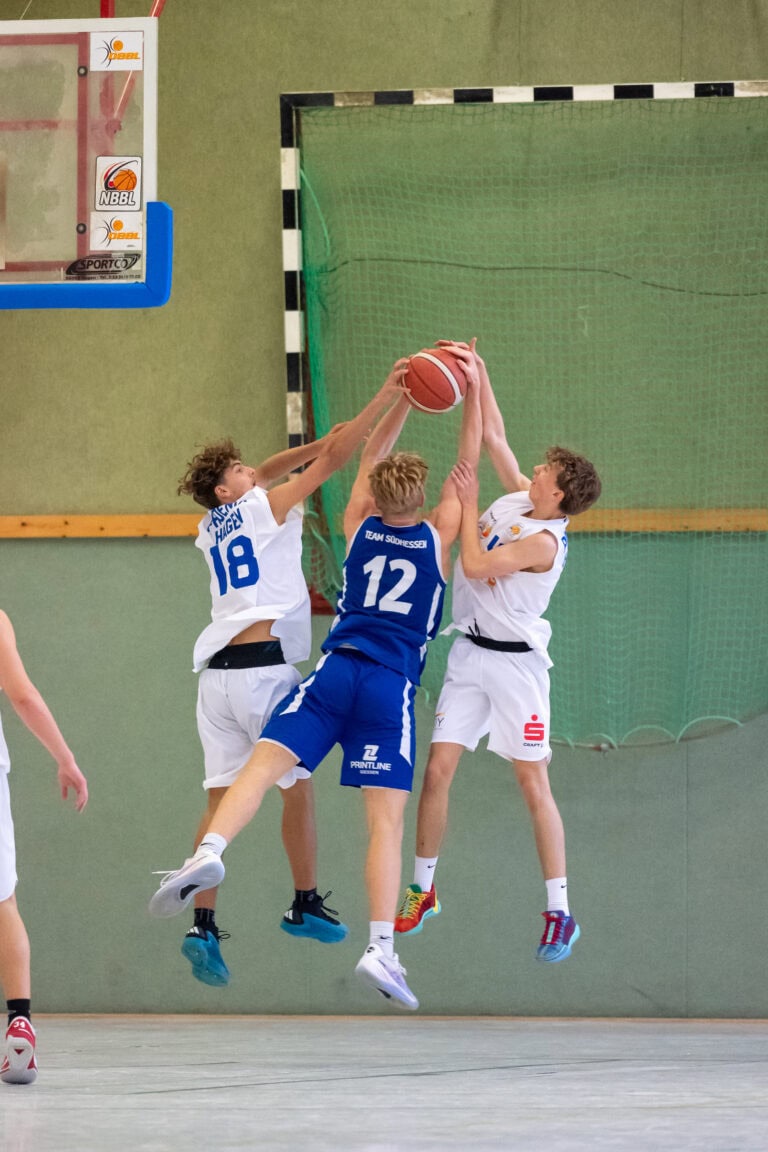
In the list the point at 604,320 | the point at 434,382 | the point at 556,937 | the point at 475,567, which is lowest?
the point at 556,937

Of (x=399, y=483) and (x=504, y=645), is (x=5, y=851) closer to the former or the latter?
(x=399, y=483)

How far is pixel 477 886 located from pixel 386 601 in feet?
9.84

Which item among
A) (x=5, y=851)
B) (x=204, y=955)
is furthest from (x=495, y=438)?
(x=5, y=851)

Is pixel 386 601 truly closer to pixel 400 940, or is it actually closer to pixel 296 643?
pixel 296 643

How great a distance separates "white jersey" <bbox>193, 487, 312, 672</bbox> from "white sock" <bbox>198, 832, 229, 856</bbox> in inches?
44.1

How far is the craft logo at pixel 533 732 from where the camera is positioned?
6043 mm

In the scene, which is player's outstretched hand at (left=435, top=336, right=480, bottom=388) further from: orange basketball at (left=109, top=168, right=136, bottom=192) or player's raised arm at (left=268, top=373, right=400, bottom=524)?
orange basketball at (left=109, top=168, right=136, bottom=192)

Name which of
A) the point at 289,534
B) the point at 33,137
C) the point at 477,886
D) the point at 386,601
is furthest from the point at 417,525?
the point at 477,886

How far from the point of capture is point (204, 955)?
566cm

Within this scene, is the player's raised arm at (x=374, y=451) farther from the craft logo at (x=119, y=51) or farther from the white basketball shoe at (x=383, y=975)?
the white basketball shoe at (x=383, y=975)

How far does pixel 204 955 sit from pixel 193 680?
2772 mm

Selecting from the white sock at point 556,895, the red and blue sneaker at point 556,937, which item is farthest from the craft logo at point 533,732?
the red and blue sneaker at point 556,937

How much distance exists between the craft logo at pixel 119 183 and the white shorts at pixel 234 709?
6.56 feet

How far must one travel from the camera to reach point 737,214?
7.71m
